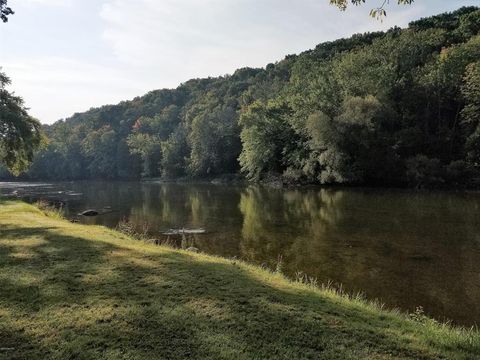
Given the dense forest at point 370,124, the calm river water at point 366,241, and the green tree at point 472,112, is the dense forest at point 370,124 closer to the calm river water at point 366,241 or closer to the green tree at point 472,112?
the green tree at point 472,112

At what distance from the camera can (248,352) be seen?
5.87 metres

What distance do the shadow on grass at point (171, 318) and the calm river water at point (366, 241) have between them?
5.36 meters

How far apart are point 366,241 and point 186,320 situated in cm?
1509

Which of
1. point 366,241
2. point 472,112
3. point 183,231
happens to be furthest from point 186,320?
point 472,112

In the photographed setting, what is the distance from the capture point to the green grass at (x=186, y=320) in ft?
19.6

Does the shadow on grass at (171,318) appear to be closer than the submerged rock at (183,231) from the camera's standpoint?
Yes

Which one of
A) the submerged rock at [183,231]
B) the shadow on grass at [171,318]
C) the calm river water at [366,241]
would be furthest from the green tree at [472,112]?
the shadow on grass at [171,318]

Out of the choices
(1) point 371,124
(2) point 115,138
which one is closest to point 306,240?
(1) point 371,124

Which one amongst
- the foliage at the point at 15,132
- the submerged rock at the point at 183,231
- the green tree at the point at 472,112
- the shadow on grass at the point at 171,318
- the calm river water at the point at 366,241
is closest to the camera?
the shadow on grass at the point at 171,318

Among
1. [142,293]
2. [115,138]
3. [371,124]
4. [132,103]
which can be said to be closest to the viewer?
[142,293]

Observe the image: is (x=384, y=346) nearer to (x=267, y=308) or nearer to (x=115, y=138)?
(x=267, y=308)

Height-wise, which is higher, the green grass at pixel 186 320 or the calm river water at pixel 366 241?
the green grass at pixel 186 320

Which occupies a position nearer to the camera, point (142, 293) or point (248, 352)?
point (248, 352)

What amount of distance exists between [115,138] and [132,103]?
145 ft
